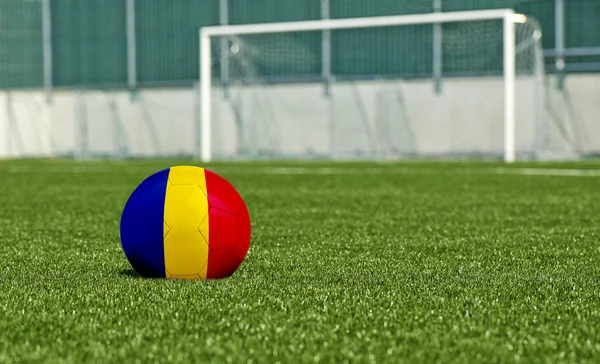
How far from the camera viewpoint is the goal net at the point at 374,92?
2231 centimetres

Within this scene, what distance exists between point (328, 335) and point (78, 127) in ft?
84.4

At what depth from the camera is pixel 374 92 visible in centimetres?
2423

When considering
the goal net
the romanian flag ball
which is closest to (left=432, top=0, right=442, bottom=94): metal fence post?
the goal net

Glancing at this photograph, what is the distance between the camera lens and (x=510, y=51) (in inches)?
768

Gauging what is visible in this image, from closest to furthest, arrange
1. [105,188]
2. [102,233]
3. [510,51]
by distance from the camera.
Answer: [102,233] < [105,188] < [510,51]

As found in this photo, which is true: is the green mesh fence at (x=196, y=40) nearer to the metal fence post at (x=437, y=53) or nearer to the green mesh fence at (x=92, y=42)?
the green mesh fence at (x=92, y=42)

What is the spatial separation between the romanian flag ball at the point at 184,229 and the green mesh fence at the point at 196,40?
1925 cm

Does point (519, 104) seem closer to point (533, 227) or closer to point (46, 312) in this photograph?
point (533, 227)

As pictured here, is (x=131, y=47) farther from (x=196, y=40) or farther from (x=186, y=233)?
(x=186, y=233)

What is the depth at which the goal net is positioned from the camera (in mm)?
22312

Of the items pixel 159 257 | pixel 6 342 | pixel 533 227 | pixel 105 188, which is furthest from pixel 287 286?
pixel 105 188

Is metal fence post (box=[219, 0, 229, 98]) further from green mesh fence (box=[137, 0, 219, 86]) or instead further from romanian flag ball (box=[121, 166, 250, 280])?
romanian flag ball (box=[121, 166, 250, 280])

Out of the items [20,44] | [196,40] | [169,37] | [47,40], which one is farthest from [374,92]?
[20,44]

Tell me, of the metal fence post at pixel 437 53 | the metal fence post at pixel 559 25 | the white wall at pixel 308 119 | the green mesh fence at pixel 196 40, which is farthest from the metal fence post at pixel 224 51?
the metal fence post at pixel 559 25
